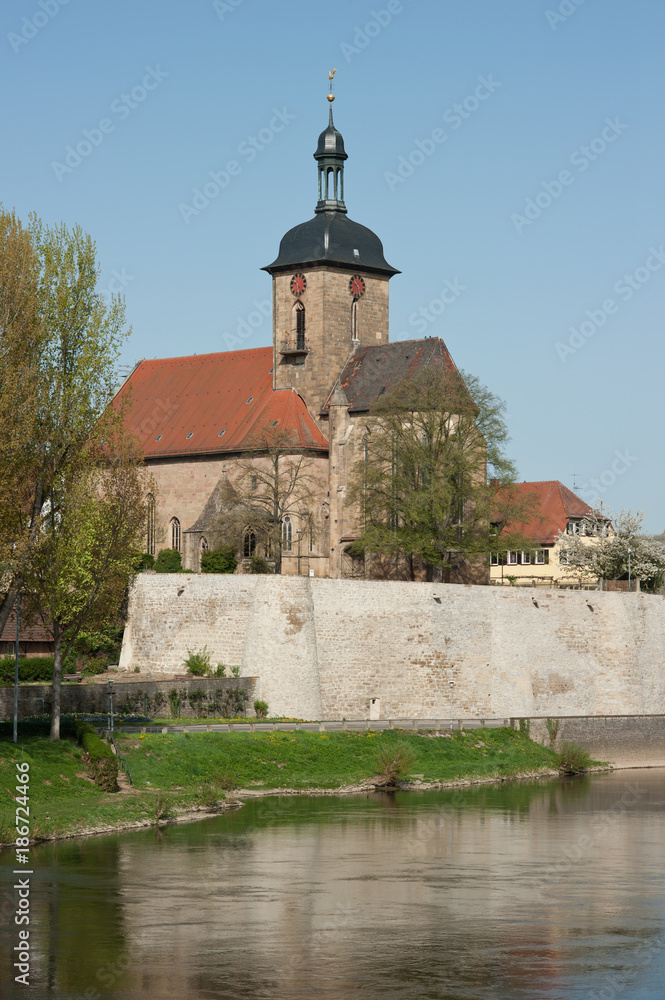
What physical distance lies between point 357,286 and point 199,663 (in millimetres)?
32141

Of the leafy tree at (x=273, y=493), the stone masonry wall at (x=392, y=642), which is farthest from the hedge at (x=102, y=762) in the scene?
the leafy tree at (x=273, y=493)

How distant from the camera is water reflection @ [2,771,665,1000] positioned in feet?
73.3

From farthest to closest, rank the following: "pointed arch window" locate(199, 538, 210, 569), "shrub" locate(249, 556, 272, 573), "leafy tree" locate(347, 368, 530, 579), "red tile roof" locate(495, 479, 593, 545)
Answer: "red tile roof" locate(495, 479, 593, 545)
"pointed arch window" locate(199, 538, 210, 569)
"shrub" locate(249, 556, 272, 573)
"leafy tree" locate(347, 368, 530, 579)

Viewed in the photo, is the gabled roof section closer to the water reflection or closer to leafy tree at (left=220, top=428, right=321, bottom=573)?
leafy tree at (left=220, top=428, right=321, bottom=573)

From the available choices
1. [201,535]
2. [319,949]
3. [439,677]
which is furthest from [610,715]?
[319,949]

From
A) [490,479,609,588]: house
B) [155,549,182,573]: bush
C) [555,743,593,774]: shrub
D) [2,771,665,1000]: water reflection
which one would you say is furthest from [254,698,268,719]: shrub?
[490,479,609,588]: house

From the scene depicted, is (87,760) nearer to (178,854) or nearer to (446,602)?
(178,854)

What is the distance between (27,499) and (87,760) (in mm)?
7070

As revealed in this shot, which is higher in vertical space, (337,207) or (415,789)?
(337,207)

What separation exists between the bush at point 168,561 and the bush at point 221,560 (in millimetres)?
3865

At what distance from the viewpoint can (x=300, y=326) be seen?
79750 mm

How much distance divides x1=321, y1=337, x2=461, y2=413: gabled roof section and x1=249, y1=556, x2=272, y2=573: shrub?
906 centimetres

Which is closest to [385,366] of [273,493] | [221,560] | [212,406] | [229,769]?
[273,493]

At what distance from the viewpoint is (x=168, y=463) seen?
269 ft
